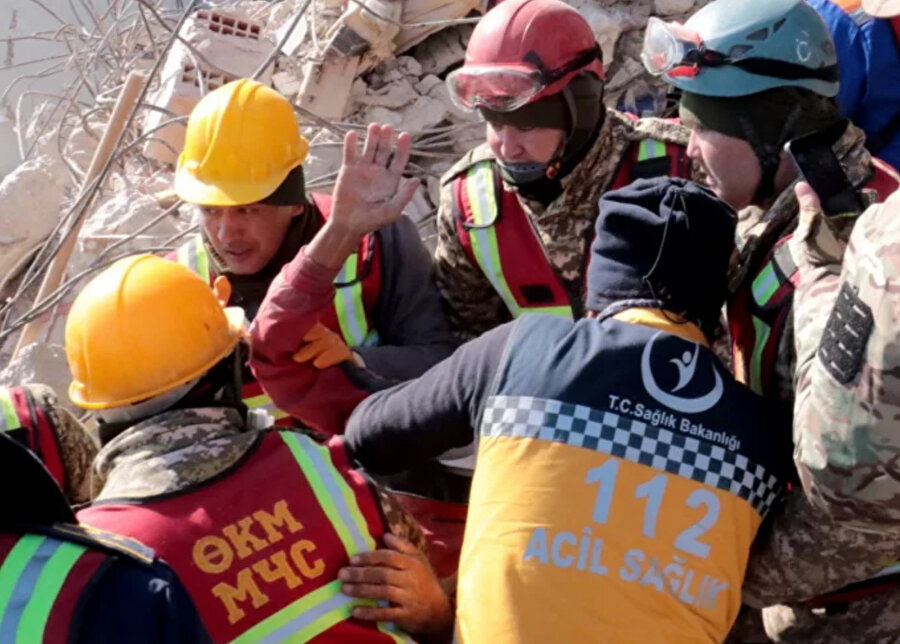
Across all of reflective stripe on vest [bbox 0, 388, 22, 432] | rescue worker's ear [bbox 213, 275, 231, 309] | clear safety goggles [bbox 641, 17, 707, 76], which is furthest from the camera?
rescue worker's ear [bbox 213, 275, 231, 309]

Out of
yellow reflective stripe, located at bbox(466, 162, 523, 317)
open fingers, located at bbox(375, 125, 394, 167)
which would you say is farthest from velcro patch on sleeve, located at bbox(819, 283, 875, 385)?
yellow reflective stripe, located at bbox(466, 162, 523, 317)

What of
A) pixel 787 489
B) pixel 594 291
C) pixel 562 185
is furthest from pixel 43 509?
pixel 562 185

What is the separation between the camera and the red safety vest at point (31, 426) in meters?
2.55

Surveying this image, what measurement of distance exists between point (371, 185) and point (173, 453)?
1003 mm

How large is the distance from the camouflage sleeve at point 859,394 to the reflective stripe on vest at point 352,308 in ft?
5.11

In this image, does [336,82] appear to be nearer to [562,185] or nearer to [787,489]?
[562,185]

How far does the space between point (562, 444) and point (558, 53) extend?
4.94 feet

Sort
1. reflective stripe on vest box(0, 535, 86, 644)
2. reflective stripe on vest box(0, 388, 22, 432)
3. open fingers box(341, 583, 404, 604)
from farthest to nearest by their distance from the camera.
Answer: reflective stripe on vest box(0, 388, 22, 432) < open fingers box(341, 583, 404, 604) < reflective stripe on vest box(0, 535, 86, 644)

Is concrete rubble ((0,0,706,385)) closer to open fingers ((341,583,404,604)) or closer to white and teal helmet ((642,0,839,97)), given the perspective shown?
white and teal helmet ((642,0,839,97))

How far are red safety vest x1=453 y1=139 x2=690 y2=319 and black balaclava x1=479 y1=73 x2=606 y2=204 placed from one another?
94mm

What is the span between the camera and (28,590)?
1.76 metres

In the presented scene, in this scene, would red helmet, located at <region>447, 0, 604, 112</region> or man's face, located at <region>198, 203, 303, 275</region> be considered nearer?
red helmet, located at <region>447, 0, 604, 112</region>

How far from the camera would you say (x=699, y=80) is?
2.80 metres

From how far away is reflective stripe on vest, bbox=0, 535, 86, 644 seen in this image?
176 cm
